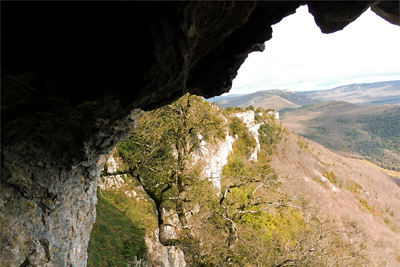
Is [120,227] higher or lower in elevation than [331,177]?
higher

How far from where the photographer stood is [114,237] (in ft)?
33.8

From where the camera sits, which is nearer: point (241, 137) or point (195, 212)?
point (195, 212)

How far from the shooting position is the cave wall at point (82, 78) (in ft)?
8.46

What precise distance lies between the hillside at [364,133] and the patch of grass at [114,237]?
577 feet

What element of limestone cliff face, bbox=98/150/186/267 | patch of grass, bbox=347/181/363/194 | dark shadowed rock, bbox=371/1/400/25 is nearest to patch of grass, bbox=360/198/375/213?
patch of grass, bbox=347/181/363/194

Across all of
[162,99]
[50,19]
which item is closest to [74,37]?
[50,19]

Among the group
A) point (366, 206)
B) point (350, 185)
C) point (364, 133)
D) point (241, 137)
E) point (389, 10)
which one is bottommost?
point (366, 206)

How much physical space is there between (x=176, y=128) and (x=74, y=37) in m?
8.09

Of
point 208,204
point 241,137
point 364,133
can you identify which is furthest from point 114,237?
point 364,133

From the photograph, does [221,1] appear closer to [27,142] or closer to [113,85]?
[113,85]

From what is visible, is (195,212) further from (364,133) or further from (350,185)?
(364,133)

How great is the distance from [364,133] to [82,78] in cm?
20548

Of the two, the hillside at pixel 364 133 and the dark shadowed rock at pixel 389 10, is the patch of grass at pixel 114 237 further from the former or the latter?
the hillside at pixel 364 133

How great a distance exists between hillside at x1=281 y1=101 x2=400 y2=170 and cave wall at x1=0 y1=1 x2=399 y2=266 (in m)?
180
